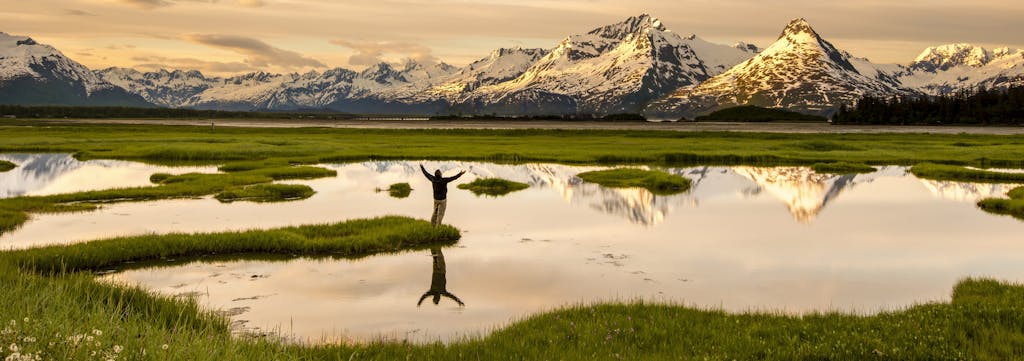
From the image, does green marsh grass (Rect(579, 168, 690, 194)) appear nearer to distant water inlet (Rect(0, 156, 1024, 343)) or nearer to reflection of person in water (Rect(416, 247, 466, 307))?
distant water inlet (Rect(0, 156, 1024, 343))

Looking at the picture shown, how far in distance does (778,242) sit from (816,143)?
8420 cm

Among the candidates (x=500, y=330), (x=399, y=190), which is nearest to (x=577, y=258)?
(x=500, y=330)

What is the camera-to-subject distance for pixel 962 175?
60.7m

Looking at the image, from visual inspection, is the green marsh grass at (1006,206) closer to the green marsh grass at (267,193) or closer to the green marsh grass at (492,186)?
the green marsh grass at (492,186)

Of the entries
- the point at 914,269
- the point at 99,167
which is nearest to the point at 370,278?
the point at 914,269

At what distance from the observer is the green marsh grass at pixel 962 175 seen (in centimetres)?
5741

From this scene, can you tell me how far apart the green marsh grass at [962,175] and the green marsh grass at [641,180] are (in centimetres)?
2121

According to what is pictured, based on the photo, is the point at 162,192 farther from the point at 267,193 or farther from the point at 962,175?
the point at 962,175

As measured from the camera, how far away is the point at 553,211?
39.4 meters

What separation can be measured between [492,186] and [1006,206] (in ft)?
95.3

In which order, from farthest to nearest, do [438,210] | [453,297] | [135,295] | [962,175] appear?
[962,175], [438,210], [453,297], [135,295]

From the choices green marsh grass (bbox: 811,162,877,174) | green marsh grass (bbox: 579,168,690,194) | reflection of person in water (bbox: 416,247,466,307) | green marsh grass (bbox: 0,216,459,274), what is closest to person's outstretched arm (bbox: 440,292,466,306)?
reflection of person in water (bbox: 416,247,466,307)

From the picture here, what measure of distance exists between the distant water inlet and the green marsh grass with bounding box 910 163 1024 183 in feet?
30.6

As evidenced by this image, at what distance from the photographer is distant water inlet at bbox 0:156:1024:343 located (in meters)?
19.1
